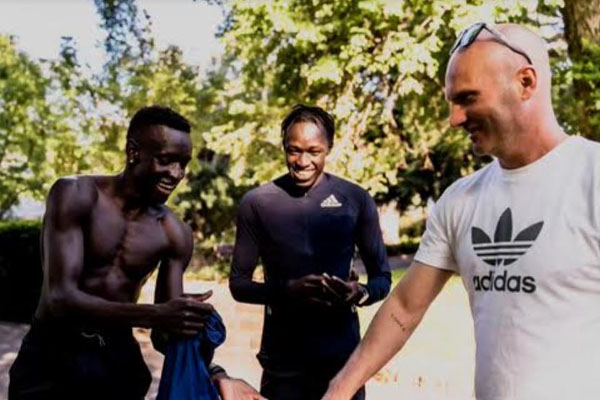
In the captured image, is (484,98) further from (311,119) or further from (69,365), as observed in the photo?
(311,119)

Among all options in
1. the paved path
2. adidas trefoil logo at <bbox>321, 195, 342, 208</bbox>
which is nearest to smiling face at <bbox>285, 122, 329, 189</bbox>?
adidas trefoil logo at <bbox>321, 195, 342, 208</bbox>

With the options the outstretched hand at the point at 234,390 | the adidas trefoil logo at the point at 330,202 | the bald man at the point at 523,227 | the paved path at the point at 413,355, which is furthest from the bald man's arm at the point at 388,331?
the paved path at the point at 413,355

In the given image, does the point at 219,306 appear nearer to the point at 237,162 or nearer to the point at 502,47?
the point at 237,162

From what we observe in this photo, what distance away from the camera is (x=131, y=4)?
19438 millimetres

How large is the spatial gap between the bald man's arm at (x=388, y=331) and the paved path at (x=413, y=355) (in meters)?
5.36

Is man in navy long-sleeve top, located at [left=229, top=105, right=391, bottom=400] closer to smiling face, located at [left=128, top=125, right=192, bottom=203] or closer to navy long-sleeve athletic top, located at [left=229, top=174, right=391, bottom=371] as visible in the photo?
navy long-sleeve athletic top, located at [left=229, top=174, right=391, bottom=371]

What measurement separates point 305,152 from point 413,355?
5.55 metres

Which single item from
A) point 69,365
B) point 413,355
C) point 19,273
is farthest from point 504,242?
point 19,273

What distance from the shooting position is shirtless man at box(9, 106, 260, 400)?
109 inches

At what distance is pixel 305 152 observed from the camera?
3820 mm

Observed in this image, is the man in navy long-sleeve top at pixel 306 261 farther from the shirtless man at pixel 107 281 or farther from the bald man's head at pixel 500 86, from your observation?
the bald man's head at pixel 500 86

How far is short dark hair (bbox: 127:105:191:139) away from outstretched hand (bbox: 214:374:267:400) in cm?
91

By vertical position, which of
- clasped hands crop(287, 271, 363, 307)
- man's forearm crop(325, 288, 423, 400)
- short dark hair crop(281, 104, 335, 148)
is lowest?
man's forearm crop(325, 288, 423, 400)

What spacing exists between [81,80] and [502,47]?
16.6 meters
